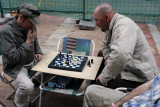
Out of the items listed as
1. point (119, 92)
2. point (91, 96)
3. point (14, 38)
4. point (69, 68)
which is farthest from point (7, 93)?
point (119, 92)

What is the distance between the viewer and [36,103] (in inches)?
137

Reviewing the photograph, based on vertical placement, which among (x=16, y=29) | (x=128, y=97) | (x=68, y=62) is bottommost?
(x=128, y=97)

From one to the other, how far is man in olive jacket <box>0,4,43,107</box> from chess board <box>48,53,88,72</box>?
421 millimetres

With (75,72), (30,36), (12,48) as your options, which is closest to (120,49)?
(75,72)

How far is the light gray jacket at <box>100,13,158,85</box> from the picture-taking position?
2479 millimetres

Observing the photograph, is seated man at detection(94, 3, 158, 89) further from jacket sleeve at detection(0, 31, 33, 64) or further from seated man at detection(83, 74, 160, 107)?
jacket sleeve at detection(0, 31, 33, 64)

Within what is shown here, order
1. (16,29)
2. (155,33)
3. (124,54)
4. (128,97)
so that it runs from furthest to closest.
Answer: (155,33)
(16,29)
(124,54)
(128,97)

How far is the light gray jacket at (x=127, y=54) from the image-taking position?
2479mm

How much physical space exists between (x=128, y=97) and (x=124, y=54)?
52 centimetres

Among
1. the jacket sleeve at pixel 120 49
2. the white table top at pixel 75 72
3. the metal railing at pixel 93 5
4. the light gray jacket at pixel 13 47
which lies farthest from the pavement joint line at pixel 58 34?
the jacket sleeve at pixel 120 49

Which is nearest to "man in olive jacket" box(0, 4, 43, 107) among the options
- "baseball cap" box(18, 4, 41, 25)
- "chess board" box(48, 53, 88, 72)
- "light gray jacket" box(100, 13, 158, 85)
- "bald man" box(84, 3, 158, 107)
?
"baseball cap" box(18, 4, 41, 25)

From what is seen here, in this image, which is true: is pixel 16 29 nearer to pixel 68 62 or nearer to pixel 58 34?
pixel 68 62

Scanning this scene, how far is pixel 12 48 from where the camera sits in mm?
2850

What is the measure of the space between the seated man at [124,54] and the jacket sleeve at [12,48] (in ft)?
3.70
